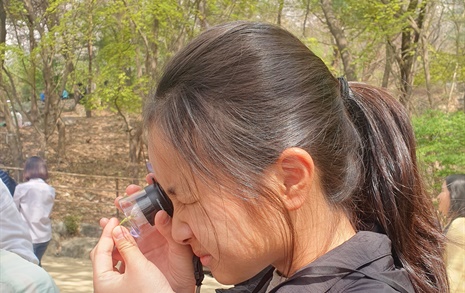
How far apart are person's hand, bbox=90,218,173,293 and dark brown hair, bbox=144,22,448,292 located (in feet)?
0.94

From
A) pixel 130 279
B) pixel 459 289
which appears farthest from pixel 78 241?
pixel 130 279

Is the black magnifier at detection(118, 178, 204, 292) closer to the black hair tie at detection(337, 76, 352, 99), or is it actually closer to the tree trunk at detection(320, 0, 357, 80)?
the black hair tie at detection(337, 76, 352, 99)

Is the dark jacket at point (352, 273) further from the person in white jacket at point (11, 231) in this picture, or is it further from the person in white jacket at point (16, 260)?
the person in white jacket at point (11, 231)

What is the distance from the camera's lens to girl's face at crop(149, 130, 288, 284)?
1033 millimetres

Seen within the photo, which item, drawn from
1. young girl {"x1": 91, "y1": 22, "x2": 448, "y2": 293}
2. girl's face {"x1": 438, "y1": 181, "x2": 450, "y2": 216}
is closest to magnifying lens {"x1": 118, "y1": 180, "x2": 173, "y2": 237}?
young girl {"x1": 91, "y1": 22, "x2": 448, "y2": 293}

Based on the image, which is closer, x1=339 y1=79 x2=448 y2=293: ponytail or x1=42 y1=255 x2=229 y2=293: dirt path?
x1=339 y1=79 x2=448 y2=293: ponytail

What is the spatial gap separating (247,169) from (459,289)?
2.10 metres

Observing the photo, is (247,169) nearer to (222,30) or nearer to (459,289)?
(222,30)

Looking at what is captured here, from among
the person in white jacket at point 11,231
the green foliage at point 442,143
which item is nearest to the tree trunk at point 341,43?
the green foliage at point 442,143

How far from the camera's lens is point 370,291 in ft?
3.15

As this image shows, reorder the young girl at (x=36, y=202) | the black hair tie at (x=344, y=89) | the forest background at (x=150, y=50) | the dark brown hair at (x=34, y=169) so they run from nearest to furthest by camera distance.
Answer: the black hair tie at (x=344, y=89) < the young girl at (x=36, y=202) < the dark brown hair at (x=34, y=169) < the forest background at (x=150, y=50)

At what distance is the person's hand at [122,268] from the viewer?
1173mm

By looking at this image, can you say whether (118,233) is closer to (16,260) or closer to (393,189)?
(393,189)

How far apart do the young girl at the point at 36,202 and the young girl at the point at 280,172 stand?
4.69 metres
